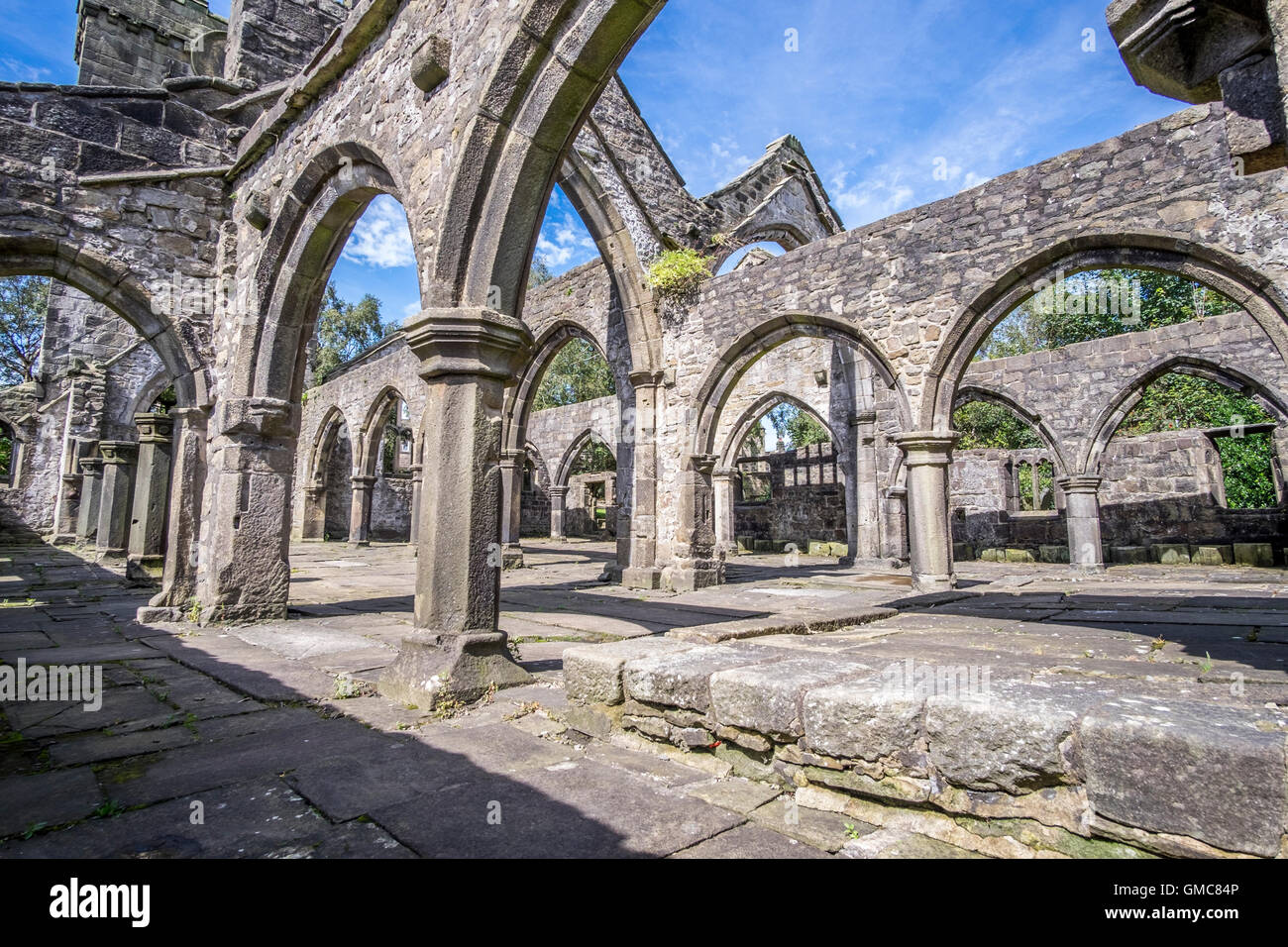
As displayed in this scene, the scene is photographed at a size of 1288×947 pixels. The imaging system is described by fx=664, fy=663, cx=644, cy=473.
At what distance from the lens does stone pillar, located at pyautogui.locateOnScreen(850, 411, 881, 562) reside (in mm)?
13594

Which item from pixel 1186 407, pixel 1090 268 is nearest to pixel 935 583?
pixel 1090 268

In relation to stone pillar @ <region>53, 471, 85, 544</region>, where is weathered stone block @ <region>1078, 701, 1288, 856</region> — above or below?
below

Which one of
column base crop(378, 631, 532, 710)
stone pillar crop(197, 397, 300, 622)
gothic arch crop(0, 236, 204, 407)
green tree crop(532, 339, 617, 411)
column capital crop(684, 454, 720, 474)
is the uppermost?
green tree crop(532, 339, 617, 411)

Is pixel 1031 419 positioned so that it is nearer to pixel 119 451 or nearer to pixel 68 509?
pixel 119 451

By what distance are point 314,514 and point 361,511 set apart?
13.8 ft

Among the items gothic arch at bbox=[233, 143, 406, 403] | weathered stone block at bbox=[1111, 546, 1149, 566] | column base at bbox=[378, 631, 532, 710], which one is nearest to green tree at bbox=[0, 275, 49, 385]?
gothic arch at bbox=[233, 143, 406, 403]

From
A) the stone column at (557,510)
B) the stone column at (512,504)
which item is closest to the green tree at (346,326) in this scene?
the stone column at (557,510)

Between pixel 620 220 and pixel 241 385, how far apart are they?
556 centimetres

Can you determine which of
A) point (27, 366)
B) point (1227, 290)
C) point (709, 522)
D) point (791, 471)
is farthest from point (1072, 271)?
point (27, 366)

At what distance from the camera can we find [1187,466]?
14.2 metres

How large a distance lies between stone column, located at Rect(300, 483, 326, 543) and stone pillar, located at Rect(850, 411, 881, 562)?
16.3 m

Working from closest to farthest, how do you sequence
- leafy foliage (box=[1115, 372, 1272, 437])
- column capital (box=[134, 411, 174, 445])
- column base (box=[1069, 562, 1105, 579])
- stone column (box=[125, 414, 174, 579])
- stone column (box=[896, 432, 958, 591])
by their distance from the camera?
stone column (box=[896, 432, 958, 591]), column capital (box=[134, 411, 174, 445]), stone column (box=[125, 414, 174, 579]), column base (box=[1069, 562, 1105, 579]), leafy foliage (box=[1115, 372, 1272, 437])

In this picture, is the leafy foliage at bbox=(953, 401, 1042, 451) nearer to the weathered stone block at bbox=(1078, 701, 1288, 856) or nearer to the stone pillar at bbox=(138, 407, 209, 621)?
the stone pillar at bbox=(138, 407, 209, 621)
